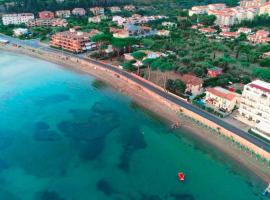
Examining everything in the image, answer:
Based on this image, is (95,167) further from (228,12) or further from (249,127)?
(228,12)

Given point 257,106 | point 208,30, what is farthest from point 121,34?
point 257,106

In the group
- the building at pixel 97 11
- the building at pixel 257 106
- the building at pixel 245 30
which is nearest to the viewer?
the building at pixel 257 106

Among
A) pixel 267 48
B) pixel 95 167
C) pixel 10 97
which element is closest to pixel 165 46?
pixel 267 48

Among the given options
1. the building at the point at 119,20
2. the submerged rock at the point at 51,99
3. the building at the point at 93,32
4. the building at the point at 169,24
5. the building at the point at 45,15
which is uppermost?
the building at the point at 45,15

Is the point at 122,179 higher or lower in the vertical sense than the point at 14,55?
lower

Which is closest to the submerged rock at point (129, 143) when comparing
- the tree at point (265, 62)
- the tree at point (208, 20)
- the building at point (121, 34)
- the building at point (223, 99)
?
the building at point (223, 99)

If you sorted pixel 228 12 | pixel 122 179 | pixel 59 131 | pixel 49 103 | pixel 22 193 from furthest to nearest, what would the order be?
pixel 228 12 → pixel 49 103 → pixel 59 131 → pixel 122 179 → pixel 22 193

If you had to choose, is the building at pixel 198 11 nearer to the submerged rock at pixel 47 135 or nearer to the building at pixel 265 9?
the building at pixel 265 9

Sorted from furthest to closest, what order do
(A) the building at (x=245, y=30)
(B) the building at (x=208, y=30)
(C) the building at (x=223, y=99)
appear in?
(B) the building at (x=208, y=30) < (A) the building at (x=245, y=30) < (C) the building at (x=223, y=99)
